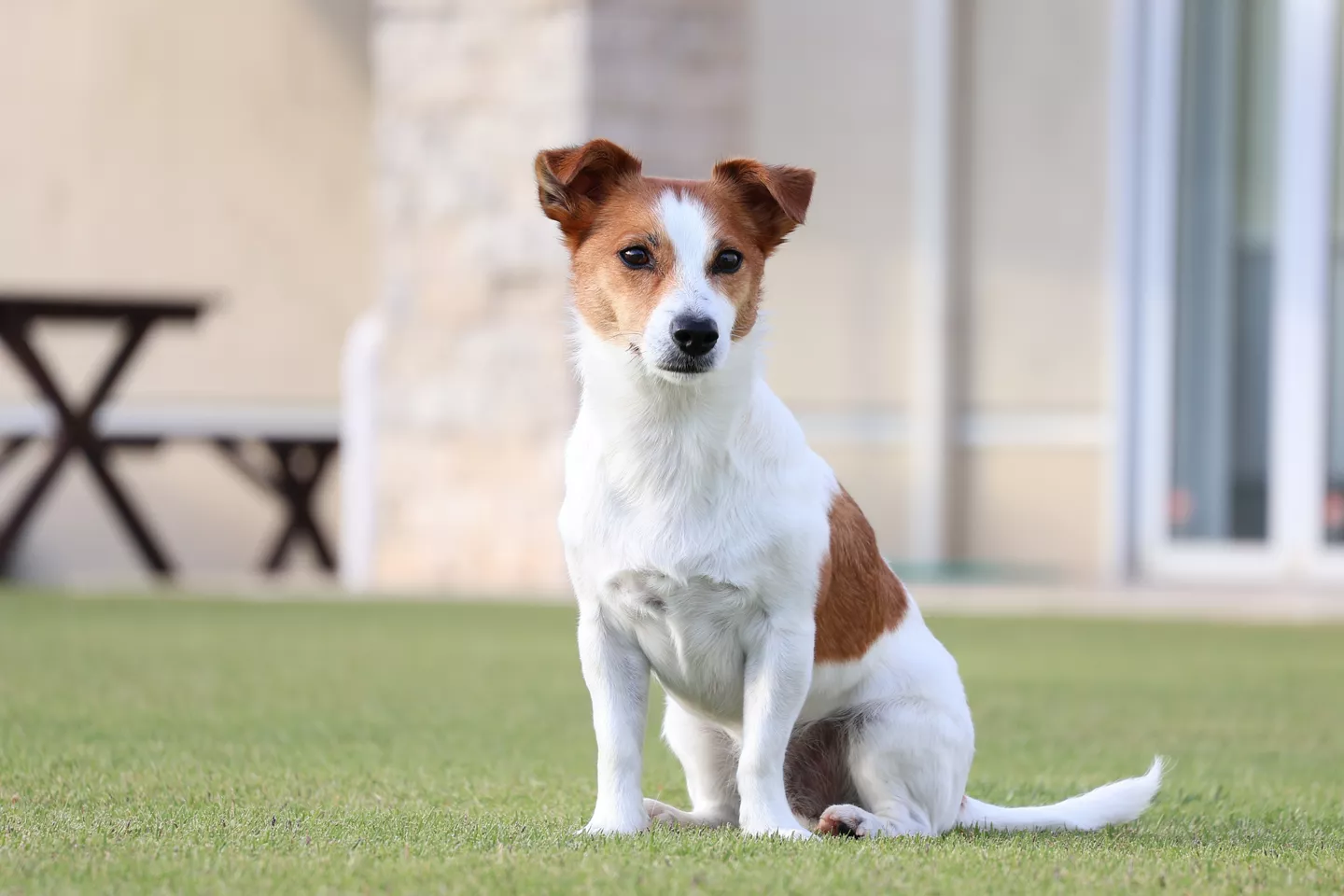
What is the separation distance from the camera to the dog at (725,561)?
2.56 meters

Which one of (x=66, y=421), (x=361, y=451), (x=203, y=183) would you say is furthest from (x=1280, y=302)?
(x=203, y=183)

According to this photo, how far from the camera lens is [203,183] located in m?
11.2

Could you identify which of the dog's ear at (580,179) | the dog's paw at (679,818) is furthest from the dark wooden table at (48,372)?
the dog's paw at (679,818)

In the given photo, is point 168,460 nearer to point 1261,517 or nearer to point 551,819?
point 1261,517

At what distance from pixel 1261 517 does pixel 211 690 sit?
5726 millimetres

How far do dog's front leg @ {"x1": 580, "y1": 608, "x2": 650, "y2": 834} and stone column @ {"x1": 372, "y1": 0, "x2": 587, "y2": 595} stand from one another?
5746mm

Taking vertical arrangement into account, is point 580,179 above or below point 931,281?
above

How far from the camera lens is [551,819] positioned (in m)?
2.78

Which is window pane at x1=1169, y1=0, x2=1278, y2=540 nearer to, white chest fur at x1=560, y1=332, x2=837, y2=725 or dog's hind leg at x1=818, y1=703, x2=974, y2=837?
dog's hind leg at x1=818, y1=703, x2=974, y2=837

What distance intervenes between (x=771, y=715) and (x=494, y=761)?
1.16 m

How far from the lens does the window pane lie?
8.63 m

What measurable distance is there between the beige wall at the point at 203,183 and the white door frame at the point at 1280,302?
4.98 m

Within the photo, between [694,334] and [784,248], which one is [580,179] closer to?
[694,334]

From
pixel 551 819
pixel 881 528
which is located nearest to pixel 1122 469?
pixel 881 528
